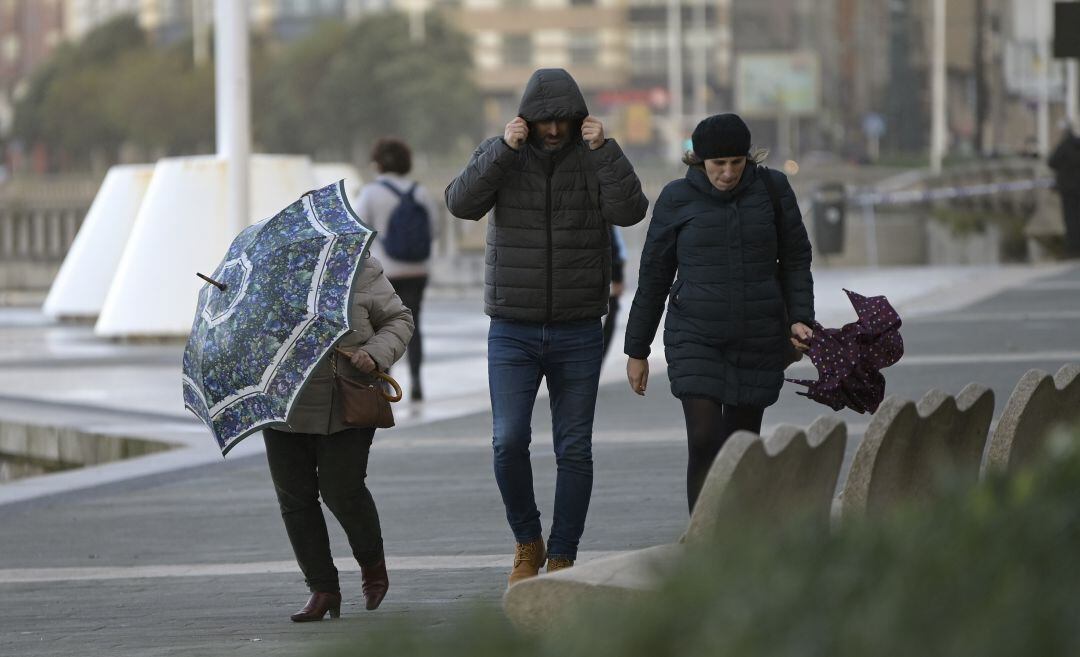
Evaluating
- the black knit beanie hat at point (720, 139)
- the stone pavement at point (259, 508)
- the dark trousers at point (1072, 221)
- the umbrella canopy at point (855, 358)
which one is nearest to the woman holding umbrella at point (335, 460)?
the stone pavement at point (259, 508)

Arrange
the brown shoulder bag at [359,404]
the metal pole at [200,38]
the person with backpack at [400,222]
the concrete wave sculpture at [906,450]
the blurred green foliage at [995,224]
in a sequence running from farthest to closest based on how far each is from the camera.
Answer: the metal pole at [200,38] → the blurred green foliage at [995,224] → the person with backpack at [400,222] → the brown shoulder bag at [359,404] → the concrete wave sculpture at [906,450]

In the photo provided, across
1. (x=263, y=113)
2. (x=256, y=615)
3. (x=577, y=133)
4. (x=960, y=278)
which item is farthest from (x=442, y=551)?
(x=263, y=113)

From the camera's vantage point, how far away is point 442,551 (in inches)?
328

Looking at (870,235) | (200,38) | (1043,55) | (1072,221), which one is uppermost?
(200,38)

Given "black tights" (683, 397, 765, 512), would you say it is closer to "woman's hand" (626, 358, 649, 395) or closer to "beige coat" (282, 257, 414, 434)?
"woman's hand" (626, 358, 649, 395)

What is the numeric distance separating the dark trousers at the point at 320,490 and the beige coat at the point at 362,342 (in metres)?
0.12

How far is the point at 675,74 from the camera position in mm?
114562

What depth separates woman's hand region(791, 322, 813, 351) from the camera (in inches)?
276

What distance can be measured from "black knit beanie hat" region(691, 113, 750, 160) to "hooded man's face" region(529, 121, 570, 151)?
0.41 meters

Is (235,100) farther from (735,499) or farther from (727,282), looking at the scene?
(735,499)

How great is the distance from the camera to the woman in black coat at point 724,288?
695 cm

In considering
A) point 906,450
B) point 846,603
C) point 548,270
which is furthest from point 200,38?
point 846,603

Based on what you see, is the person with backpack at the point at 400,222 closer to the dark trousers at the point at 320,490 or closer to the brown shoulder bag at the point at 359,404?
the dark trousers at the point at 320,490

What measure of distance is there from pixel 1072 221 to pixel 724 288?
25864mm
